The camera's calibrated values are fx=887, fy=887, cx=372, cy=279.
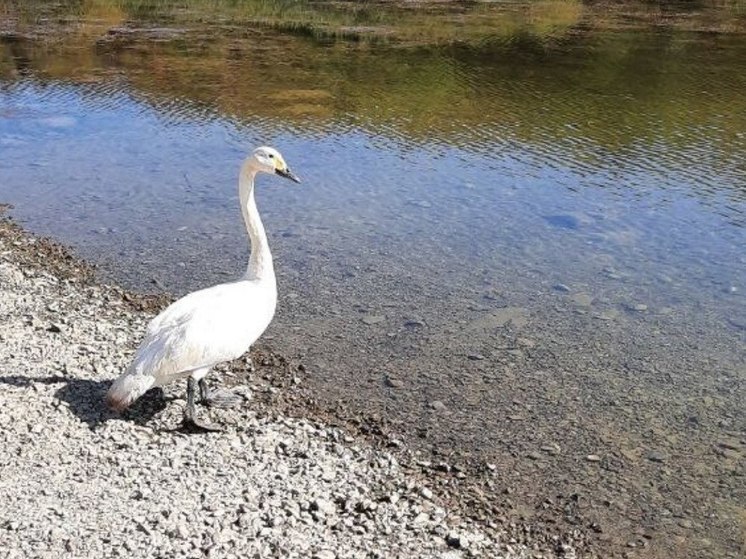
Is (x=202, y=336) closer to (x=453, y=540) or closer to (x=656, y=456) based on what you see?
(x=453, y=540)

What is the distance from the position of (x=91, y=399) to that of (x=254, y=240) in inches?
84.5

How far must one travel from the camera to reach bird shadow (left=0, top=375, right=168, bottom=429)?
7984 mm

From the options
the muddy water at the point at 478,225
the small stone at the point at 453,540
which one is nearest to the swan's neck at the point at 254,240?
the muddy water at the point at 478,225

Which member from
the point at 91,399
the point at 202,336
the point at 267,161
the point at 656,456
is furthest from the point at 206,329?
the point at 656,456

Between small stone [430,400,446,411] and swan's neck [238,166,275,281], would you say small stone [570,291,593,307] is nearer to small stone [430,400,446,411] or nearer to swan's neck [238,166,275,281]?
small stone [430,400,446,411]

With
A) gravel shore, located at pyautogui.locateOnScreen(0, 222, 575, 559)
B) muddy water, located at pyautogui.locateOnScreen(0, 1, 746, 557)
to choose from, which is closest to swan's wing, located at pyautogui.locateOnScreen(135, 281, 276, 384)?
gravel shore, located at pyautogui.locateOnScreen(0, 222, 575, 559)

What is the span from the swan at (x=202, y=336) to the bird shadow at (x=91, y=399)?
0.97 ft

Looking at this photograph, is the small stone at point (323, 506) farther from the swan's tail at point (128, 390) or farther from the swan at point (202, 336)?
the swan's tail at point (128, 390)

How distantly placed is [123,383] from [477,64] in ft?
73.0

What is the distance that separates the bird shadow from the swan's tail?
13.3 inches

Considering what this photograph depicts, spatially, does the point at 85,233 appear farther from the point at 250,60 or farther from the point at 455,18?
the point at 455,18

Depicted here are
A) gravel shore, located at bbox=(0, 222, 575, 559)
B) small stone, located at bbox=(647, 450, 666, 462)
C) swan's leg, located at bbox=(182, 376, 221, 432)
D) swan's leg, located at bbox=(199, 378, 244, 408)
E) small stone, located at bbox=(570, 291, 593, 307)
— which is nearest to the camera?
gravel shore, located at bbox=(0, 222, 575, 559)

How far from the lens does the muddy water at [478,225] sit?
8.80 metres

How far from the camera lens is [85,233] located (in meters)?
14.6
